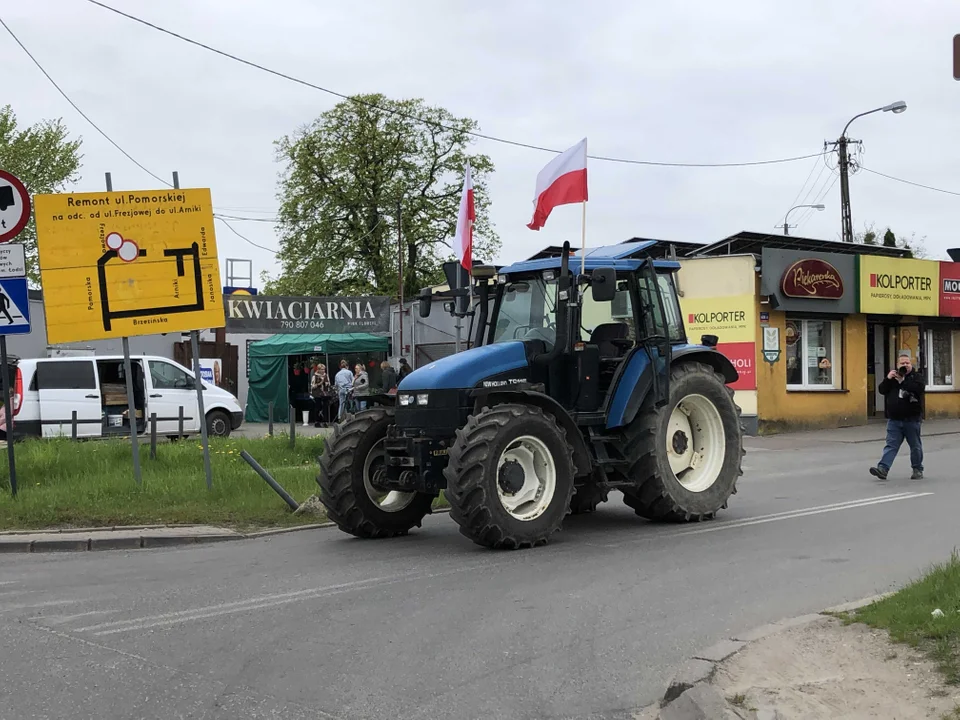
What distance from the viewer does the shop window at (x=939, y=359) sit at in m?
28.6

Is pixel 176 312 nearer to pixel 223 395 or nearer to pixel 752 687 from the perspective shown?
pixel 752 687

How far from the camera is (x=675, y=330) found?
11.3 m

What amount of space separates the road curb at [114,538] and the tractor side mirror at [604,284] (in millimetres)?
4196

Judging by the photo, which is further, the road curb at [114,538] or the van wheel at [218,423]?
the van wheel at [218,423]

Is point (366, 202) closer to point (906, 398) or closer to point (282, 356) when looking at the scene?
point (282, 356)

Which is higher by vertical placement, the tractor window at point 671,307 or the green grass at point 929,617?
the tractor window at point 671,307

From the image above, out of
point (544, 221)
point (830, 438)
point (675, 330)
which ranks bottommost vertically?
point (830, 438)

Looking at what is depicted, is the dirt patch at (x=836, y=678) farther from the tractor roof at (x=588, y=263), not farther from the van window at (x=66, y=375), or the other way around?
the van window at (x=66, y=375)

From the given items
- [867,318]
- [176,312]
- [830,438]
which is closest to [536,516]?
[176,312]

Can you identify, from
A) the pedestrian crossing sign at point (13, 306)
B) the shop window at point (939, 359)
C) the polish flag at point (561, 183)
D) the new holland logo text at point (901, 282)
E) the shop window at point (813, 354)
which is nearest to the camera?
the polish flag at point (561, 183)

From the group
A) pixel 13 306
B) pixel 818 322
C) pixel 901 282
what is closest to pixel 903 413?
pixel 818 322

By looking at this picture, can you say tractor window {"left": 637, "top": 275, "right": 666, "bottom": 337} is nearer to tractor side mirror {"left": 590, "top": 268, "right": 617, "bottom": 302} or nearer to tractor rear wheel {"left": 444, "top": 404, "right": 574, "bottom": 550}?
tractor side mirror {"left": 590, "top": 268, "right": 617, "bottom": 302}

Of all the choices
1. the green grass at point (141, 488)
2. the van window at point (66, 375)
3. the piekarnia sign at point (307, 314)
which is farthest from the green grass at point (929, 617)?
the piekarnia sign at point (307, 314)

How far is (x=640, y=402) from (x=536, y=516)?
1.73m
